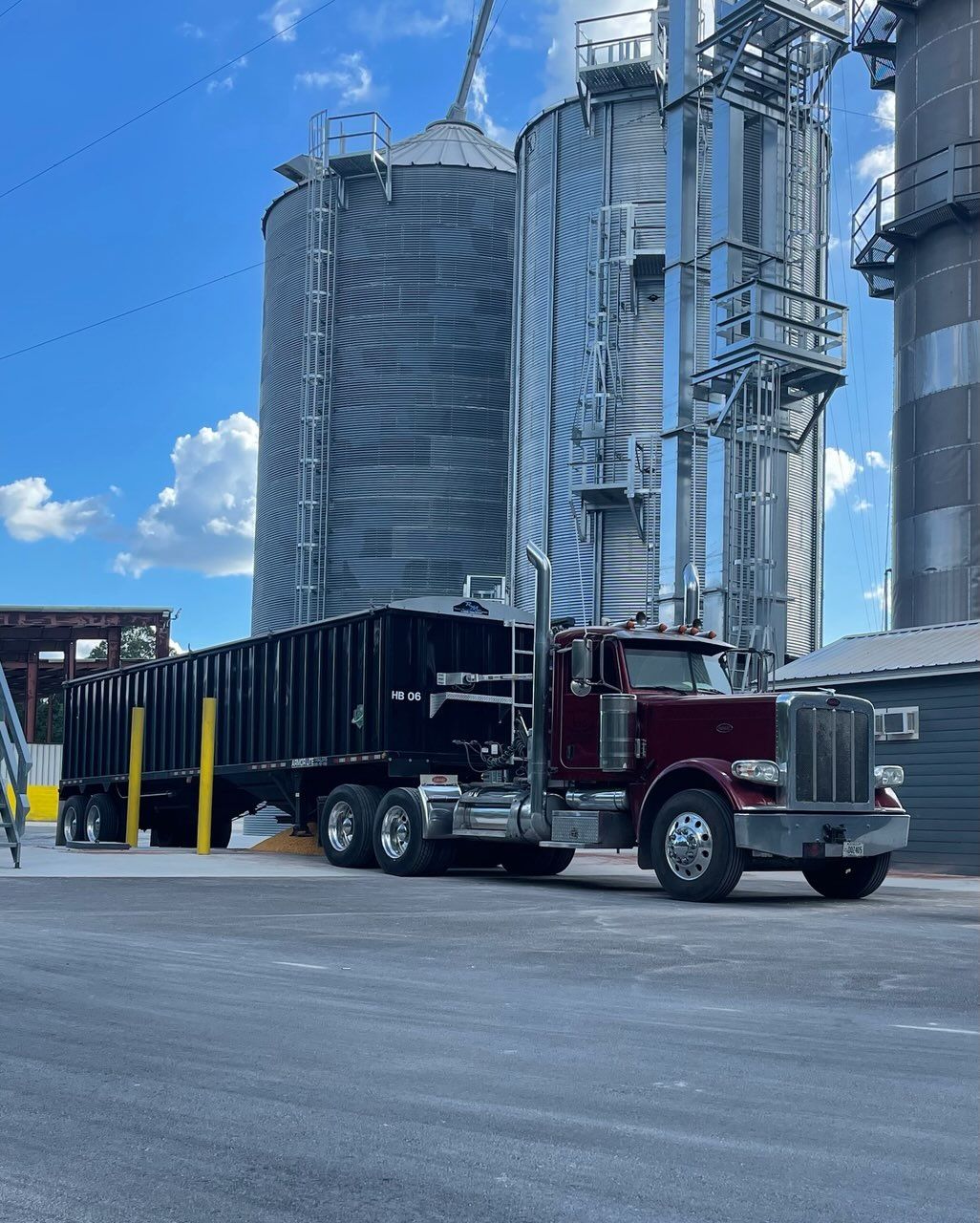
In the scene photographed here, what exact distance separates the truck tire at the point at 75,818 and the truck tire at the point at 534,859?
1137cm

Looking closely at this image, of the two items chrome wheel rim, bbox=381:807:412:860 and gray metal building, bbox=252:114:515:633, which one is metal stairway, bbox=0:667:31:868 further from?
gray metal building, bbox=252:114:515:633

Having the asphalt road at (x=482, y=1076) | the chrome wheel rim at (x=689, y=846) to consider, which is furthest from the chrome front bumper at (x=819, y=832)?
the asphalt road at (x=482, y=1076)

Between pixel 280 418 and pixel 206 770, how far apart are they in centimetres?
2084

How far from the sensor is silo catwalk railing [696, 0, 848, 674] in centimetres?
2608

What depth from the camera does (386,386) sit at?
39594 millimetres

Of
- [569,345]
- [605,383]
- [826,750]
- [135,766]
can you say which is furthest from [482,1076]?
[569,345]

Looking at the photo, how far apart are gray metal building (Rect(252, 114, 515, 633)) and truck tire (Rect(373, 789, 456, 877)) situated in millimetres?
20399

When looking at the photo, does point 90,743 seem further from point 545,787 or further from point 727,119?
point 727,119

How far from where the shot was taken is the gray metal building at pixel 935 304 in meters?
30.6

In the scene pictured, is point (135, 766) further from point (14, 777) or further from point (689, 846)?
point (689, 846)

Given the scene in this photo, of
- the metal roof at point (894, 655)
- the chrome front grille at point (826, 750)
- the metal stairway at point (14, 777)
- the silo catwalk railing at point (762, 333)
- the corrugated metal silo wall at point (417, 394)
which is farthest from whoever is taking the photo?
the corrugated metal silo wall at point (417, 394)

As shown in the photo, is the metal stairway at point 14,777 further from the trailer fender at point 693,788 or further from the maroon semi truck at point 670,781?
the trailer fender at point 693,788


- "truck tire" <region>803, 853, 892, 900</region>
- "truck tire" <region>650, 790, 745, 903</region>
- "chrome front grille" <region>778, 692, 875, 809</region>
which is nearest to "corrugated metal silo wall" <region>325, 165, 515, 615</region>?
"truck tire" <region>803, 853, 892, 900</region>

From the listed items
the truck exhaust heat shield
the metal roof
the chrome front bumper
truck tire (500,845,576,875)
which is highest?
the metal roof
